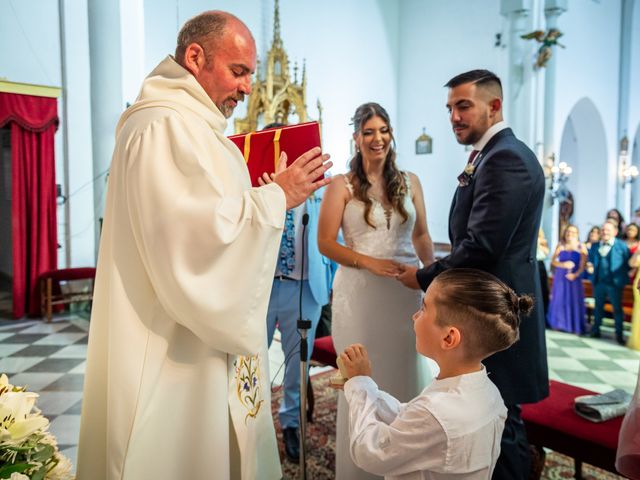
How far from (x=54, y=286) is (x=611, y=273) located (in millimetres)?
7423

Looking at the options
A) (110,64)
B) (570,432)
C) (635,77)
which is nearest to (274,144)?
(570,432)

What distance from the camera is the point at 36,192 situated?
705cm

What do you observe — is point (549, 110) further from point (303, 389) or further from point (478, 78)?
point (303, 389)

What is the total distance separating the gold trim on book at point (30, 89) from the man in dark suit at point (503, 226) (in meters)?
6.40

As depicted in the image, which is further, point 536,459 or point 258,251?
point 536,459

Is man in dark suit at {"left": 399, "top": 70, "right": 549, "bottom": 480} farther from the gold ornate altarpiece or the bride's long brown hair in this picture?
the gold ornate altarpiece

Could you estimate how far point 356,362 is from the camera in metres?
1.63

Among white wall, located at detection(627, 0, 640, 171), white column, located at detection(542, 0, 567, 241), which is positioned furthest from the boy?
white wall, located at detection(627, 0, 640, 171)

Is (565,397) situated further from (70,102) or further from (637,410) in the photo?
(70,102)

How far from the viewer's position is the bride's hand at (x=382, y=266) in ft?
8.26

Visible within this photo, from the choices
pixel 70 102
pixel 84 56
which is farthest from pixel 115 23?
pixel 70 102

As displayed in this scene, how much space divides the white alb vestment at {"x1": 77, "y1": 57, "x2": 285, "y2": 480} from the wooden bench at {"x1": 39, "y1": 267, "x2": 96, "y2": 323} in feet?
19.2

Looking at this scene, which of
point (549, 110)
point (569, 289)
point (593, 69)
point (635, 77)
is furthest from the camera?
point (635, 77)

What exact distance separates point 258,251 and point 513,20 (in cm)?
1029
